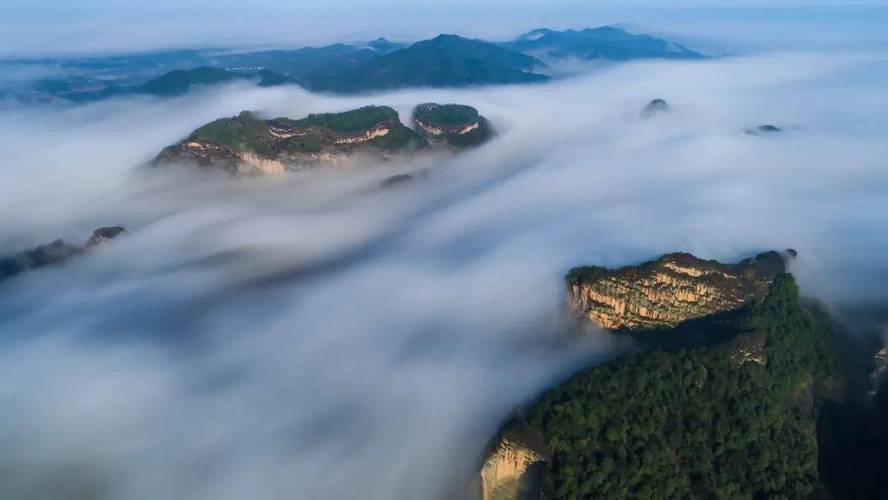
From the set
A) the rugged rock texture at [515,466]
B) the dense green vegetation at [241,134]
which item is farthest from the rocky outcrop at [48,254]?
the rugged rock texture at [515,466]

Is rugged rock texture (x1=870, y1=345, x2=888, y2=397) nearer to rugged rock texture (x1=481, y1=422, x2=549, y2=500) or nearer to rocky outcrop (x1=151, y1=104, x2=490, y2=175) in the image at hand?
rugged rock texture (x1=481, y1=422, x2=549, y2=500)

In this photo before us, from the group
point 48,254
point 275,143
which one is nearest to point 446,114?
point 275,143

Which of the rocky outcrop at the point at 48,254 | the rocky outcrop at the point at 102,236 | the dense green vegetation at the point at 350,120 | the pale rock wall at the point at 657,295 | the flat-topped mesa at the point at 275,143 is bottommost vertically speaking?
the rocky outcrop at the point at 48,254

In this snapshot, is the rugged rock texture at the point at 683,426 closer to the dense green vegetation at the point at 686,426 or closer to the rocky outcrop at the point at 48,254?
the dense green vegetation at the point at 686,426

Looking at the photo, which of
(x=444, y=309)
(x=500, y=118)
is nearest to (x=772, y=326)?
(x=444, y=309)

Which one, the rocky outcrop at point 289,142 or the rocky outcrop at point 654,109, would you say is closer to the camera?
the rocky outcrop at point 289,142

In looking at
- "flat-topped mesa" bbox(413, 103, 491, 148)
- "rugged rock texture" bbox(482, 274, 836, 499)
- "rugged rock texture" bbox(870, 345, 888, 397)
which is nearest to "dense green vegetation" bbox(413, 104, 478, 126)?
"flat-topped mesa" bbox(413, 103, 491, 148)
